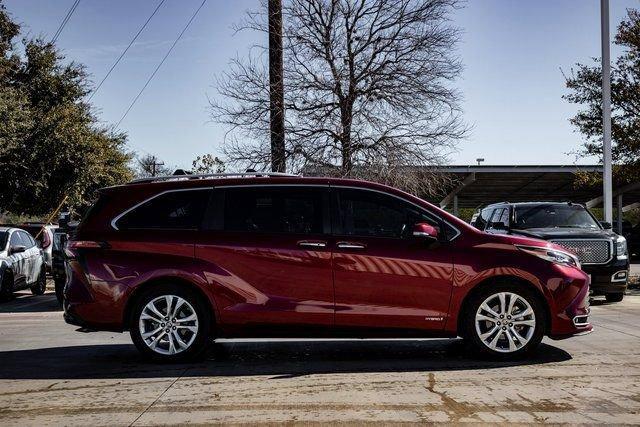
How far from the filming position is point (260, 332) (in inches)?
285

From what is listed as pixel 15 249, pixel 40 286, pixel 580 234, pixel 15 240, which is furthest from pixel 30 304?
pixel 580 234

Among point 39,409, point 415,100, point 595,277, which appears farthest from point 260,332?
point 415,100

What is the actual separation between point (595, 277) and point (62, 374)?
10.1 meters

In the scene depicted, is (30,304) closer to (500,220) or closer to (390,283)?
(500,220)

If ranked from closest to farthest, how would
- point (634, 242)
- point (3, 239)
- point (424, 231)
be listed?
1. point (424, 231)
2. point (3, 239)
3. point (634, 242)

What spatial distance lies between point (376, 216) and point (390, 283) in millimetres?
699

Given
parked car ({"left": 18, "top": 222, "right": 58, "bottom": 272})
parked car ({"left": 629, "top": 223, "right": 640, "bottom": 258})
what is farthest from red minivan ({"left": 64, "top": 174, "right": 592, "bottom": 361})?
parked car ({"left": 629, "top": 223, "right": 640, "bottom": 258})

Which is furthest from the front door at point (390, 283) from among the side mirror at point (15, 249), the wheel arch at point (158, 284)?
the side mirror at point (15, 249)

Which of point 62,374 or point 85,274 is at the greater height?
point 85,274

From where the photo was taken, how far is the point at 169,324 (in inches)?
285

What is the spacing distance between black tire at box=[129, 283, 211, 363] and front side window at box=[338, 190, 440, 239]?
5.06ft

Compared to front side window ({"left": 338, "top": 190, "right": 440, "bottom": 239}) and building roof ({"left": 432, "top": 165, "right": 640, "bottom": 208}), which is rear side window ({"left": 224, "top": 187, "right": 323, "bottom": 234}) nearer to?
front side window ({"left": 338, "top": 190, "right": 440, "bottom": 239})

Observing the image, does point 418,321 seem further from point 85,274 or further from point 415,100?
point 415,100

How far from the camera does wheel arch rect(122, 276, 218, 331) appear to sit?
7.22 metres
